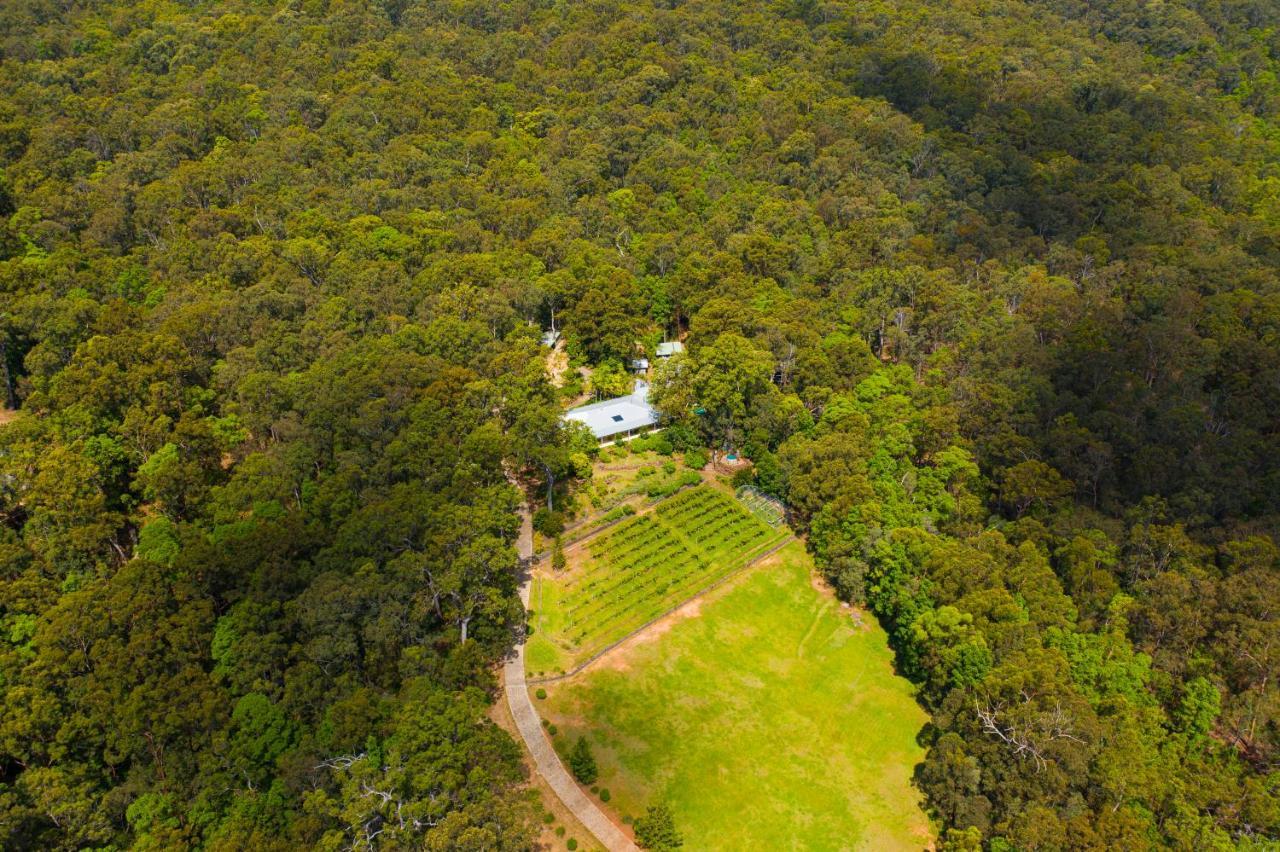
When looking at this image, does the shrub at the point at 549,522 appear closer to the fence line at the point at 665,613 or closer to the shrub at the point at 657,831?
the fence line at the point at 665,613

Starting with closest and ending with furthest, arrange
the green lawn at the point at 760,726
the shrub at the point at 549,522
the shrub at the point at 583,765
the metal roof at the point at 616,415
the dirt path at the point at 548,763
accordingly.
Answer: the dirt path at the point at 548,763 < the green lawn at the point at 760,726 < the shrub at the point at 583,765 < the shrub at the point at 549,522 < the metal roof at the point at 616,415

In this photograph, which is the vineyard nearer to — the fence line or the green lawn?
the fence line

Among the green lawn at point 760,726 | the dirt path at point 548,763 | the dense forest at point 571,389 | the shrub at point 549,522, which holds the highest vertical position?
the dense forest at point 571,389

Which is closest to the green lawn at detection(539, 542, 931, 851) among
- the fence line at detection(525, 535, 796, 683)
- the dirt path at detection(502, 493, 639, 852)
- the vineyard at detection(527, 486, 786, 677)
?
the fence line at detection(525, 535, 796, 683)

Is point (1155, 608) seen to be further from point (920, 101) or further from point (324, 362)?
point (920, 101)

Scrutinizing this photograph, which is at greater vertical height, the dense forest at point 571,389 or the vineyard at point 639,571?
the dense forest at point 571,389

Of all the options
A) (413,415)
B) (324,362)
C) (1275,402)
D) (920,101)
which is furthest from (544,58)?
(1275,402)

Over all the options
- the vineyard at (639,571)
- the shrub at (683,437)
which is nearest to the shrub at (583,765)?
the vineyard at (639,571)

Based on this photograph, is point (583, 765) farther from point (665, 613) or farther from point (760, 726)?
point (665, 613)
